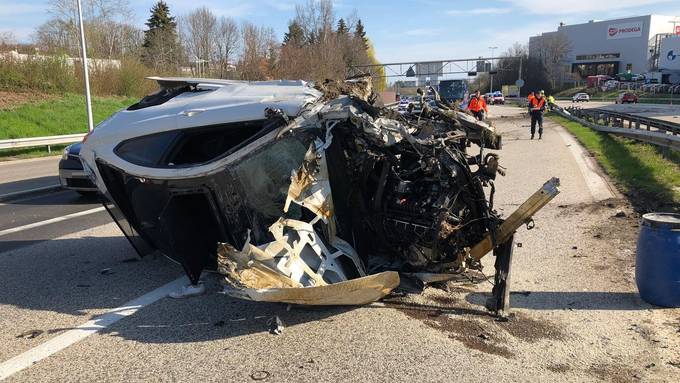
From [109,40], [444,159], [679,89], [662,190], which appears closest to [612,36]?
[679,89]

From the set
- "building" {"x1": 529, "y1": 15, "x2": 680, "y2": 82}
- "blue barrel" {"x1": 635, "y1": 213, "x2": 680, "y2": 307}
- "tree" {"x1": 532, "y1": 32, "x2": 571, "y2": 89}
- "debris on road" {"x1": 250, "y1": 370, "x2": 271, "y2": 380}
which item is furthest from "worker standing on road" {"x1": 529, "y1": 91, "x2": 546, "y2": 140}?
"tree" {"x1": 532, "y1": 32, "x2": 571, "y2": 89}

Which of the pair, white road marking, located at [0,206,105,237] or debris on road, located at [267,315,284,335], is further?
white road marking, located at [0,206,105,237]

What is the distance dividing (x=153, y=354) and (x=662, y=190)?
338 inches

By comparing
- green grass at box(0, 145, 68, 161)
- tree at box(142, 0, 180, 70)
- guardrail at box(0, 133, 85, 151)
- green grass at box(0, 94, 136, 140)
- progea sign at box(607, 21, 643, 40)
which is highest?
progea sign at box(607, 21, 643, 40)

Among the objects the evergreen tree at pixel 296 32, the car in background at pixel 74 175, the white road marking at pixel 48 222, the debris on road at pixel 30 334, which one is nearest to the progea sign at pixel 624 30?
the evergreen tree at pixel 296 32

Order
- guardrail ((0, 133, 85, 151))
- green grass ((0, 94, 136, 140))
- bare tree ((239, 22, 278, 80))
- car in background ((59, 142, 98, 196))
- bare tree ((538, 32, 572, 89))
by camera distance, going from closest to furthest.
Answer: car in background ((59, 142, 98, 196))
guardrail ((0, 133, 85, 151))
green grass ((0, 94, 136, 140))
bare tree ((239, 22, 278, 80))
bare tree ((538, 32, 572, 89))

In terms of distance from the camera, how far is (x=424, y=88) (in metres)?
5.32

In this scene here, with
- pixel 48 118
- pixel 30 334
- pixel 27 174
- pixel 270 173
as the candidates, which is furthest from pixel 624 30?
pixel 30 334

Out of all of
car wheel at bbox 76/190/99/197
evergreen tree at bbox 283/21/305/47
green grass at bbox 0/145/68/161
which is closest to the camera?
car wheel at bbox 76/190/99/197

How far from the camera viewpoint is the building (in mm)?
90250

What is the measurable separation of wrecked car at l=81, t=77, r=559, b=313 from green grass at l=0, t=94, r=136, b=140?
740 inches

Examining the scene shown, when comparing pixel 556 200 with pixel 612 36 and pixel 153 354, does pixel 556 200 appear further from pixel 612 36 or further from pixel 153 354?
pixel 612 36

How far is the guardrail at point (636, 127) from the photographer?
12011 millimetres

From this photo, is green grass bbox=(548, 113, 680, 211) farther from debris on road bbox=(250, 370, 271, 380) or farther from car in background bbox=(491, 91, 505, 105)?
car in background bbox=(491, 91, 505, 105)
